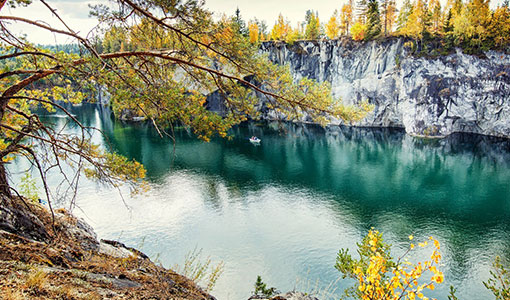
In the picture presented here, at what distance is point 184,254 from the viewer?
16109 millimetres

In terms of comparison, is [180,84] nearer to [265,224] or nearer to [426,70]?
[265,224]

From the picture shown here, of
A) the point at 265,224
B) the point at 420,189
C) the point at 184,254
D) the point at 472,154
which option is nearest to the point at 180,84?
the point at 184,254

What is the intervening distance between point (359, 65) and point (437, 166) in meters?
27.5

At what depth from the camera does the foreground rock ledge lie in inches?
134

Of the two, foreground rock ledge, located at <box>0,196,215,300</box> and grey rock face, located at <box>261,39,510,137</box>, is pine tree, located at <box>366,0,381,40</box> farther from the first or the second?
foreground rock ledge, located at <box>0,196,215,300</box>

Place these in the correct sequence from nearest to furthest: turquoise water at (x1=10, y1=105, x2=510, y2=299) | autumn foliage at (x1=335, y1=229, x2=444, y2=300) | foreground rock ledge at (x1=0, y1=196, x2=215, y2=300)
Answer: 1. foreground rock ledge at (x1=0, y1=196, x2=215, y2=300)
2. autumn foliage at (x1=335, y1=229, x2=444, y2=300)
3. turquoise water at (x1=10, y1=105, x2=510, y2=299)

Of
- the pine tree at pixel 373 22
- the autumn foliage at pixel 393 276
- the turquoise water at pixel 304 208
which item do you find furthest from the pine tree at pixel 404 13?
the autumn foliage at pixel 393 276

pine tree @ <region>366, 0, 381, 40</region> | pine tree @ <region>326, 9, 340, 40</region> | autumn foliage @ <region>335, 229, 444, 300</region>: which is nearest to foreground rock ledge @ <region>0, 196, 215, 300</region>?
autumn foliage @ <region>335, 229, 444, 300</region>

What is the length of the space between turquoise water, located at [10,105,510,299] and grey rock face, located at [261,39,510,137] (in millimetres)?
7618

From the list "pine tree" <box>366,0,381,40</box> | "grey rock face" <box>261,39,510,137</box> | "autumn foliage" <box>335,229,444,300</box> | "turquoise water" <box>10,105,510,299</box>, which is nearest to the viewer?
"autumn foliage" <box>335,229,444,300</box>

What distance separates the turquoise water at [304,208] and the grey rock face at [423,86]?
7618 millimetres

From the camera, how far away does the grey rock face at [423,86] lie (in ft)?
138

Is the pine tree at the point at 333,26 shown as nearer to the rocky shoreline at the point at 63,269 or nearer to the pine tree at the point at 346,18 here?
the pine tree at the point at 346,18

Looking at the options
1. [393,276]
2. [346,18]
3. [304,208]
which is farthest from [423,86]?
[393,276]
